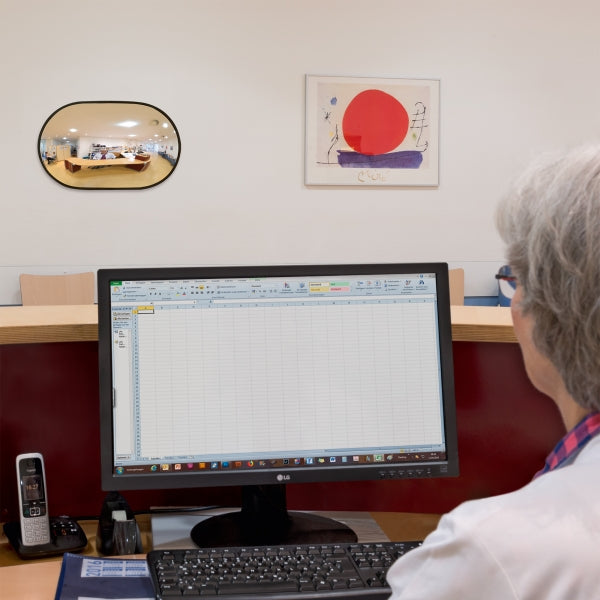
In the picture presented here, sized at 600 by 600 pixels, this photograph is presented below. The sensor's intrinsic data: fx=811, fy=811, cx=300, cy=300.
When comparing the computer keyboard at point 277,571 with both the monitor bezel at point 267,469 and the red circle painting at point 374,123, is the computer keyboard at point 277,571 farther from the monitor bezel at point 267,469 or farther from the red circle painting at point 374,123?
the red circle painting at point 374,123

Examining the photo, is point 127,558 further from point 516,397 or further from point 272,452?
point 516,397

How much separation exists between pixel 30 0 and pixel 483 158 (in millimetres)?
2632

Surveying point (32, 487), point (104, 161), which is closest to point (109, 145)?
point (104, 161)

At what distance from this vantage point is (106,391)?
4.20ft

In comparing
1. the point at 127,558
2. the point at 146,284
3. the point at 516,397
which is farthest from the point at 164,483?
the point at 516,397

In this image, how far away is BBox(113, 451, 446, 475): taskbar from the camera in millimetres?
1288

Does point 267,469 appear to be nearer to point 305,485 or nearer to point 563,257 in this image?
point 305,485

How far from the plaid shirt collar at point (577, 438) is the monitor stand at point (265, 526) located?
65 cm

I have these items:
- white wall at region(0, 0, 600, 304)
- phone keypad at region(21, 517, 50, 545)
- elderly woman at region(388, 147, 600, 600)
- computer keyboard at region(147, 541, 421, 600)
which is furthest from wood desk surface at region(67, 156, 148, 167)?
elderly woman at region(388, 147, 600, 600)

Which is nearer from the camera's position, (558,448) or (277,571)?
(558,448)

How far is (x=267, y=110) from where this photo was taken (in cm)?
450

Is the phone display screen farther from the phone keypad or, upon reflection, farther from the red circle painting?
the red circle painting

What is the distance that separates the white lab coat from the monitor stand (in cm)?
71

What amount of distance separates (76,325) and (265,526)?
47cm
